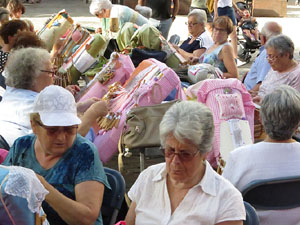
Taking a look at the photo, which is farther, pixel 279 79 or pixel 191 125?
pixel 279 79

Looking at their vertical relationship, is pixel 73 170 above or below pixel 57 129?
below

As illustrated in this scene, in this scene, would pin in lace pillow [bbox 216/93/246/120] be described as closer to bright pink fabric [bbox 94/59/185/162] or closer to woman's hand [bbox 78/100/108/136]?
bright pink fabric [bbox 94/59/185/162]

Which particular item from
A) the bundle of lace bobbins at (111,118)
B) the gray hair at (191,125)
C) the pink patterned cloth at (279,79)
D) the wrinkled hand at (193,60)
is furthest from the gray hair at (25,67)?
the wrinkled hand at (193,60)

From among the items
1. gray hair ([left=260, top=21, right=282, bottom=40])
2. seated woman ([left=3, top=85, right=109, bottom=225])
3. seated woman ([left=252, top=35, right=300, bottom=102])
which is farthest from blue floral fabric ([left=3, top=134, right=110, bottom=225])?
gray hair ([left=260, top=21, right=282, bottom=40])

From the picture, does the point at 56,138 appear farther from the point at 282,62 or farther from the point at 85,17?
the point at 85,17

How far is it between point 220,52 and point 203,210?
12.1 ft

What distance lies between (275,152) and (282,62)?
2178 millimetres

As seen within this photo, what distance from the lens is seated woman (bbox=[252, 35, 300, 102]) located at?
16.5 ft

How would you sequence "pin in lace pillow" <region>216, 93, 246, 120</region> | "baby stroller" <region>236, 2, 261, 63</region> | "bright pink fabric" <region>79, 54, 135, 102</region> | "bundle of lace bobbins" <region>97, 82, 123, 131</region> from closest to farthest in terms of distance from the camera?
"pin in lace pillow" <region>216, 93, 246, 120</region> → "bundle of lace bobbins" <region>97, 82, 123, 131</region> → "bright pink fabric" <region>79, 54, 135, 102</region> → "baby stroller" <region>236, 2, 261, 63</region>

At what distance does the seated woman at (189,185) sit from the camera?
2.58 meters

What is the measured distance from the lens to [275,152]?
10.2 feet

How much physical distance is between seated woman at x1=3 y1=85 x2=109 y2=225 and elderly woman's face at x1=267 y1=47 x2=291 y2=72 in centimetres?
257

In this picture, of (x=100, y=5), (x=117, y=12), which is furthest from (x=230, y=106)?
(x=100, y=5)

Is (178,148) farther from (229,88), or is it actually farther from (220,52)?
(220,52)
